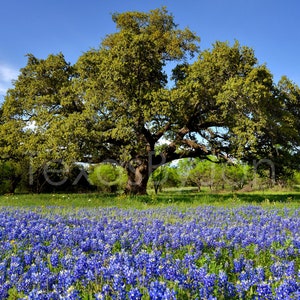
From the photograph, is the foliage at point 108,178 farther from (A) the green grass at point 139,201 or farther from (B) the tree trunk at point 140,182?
(A) the green grass at point 139,201

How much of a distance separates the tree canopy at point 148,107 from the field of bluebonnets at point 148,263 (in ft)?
34.9

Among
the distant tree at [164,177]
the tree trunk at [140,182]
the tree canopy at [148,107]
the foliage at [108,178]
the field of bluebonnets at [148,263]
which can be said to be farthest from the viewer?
the distant tree at [164,177]

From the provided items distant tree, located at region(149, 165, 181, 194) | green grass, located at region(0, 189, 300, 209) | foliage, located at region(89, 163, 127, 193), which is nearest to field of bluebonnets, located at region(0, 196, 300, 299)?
green grass, located at region(0, 189, 300, 209)

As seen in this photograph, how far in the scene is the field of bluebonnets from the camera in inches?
151

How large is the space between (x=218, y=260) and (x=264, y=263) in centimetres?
71

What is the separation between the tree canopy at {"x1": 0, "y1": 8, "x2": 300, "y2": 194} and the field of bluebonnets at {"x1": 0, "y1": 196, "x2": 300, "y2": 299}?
1063cm

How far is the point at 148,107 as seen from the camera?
19.0 meters

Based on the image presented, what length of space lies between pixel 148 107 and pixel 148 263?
15.0m

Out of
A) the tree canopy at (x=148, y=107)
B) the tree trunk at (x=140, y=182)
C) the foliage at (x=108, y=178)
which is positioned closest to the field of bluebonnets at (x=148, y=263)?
the tree canopy at (x=148, y=107)

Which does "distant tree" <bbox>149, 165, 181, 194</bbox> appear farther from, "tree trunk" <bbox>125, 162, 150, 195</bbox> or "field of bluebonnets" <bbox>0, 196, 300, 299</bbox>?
"field of bluebonnets" <bbox>0, 196, 300, 299</bbox>

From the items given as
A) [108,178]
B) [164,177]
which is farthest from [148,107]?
[164,177]

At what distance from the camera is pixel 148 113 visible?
18.5 metres

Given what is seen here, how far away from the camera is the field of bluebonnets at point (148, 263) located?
3.84 meters

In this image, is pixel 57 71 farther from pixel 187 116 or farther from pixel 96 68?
pixel 187 116
